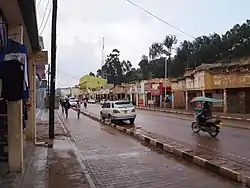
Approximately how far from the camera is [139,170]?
9.97m

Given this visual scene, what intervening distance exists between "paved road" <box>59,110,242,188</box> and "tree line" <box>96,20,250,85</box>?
4066 cm

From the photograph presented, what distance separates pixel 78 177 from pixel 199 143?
7.20 metres

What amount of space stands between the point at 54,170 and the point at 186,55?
6687 centimetres

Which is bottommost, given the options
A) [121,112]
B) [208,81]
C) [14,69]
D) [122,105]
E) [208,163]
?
[208,163]

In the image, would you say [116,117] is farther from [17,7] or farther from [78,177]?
[17,7]

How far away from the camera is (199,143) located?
15133 millimetres

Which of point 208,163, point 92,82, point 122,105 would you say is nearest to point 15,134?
point 208,163

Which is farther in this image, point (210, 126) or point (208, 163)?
point (210, 126)

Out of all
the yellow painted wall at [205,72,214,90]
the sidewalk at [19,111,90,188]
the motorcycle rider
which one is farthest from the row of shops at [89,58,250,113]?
the sidewalk at [19,111,90,188]

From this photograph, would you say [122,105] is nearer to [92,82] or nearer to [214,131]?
[214,131]

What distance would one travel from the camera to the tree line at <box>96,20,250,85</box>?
58344mm

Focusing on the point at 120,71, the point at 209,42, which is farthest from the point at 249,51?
the point at 120,71

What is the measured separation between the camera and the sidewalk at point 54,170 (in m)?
8.52

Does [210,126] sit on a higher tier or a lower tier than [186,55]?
lower
